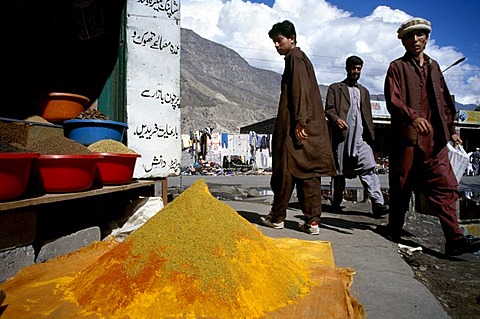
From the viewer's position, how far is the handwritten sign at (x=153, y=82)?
377 cm

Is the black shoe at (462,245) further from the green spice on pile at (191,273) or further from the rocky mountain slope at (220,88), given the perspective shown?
the rocky mountain slope at (220,88)

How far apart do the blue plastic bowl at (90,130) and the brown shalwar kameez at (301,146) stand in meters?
1.59

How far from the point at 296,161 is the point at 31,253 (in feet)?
7.00

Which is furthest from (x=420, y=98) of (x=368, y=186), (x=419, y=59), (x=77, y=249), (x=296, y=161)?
(x=77, y=249)

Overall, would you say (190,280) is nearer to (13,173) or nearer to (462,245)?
(13,173)

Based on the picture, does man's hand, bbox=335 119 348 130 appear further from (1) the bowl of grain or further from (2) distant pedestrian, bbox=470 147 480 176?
(2) distant pedestrian, bbox=470 147 480 176

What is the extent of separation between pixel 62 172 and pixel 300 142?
6.35ft

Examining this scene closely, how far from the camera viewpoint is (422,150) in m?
2.95

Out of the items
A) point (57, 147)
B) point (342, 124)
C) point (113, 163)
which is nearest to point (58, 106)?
point (113, 163)

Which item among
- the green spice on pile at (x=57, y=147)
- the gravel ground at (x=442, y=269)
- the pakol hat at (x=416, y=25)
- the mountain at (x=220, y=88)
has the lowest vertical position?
the gravel ground at (x=442, y=269)

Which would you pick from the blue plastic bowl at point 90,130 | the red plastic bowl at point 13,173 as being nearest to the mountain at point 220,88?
the blue plastic bowl at point 90,130

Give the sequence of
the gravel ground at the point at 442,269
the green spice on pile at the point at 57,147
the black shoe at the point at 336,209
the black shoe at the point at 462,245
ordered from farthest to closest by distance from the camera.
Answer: the black shoe at the point at 336,209 → the black shoe at the point at 462,245 → the green spice on pile at the point at 57,147 → the gravel ground at the point at 442,269

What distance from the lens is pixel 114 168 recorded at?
2914 mm

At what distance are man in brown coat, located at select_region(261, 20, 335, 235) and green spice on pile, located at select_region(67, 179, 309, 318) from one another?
51.2 inches
